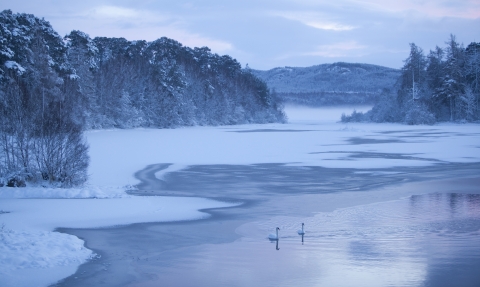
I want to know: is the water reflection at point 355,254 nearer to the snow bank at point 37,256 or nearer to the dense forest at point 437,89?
the snow bank at point 37,256

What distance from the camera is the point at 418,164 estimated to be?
2488cm

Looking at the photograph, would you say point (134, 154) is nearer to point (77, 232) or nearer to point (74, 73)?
point (77, 232)

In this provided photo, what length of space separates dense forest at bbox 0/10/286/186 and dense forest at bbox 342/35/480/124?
29.6 meters

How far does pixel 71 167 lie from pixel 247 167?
9.47 m

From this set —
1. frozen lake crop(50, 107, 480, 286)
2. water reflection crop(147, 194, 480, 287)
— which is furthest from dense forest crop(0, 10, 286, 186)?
water reflection crop(147, 194, 480, 287)

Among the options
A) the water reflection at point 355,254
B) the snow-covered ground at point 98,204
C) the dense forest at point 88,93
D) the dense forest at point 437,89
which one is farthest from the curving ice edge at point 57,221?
the dense forest at point 437,89

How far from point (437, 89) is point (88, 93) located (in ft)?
183

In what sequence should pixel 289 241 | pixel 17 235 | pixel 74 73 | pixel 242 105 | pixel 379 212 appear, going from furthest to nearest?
1. pixel 242 105
2. pixel 74 73
3. pixel 379 212
4. pixel 289 241
5. pixel 17 235

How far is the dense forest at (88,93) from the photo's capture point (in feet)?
54.4

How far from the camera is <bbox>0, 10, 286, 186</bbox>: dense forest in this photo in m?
16.6

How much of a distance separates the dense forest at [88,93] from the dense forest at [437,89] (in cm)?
2956

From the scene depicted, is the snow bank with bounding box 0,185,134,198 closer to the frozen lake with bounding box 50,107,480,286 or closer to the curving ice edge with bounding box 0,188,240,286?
the curving ice edge with bounding box 0,188,240,286

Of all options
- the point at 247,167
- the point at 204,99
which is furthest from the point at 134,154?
the point at 204,99

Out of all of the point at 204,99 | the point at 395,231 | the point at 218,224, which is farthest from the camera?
the point at 204,99
